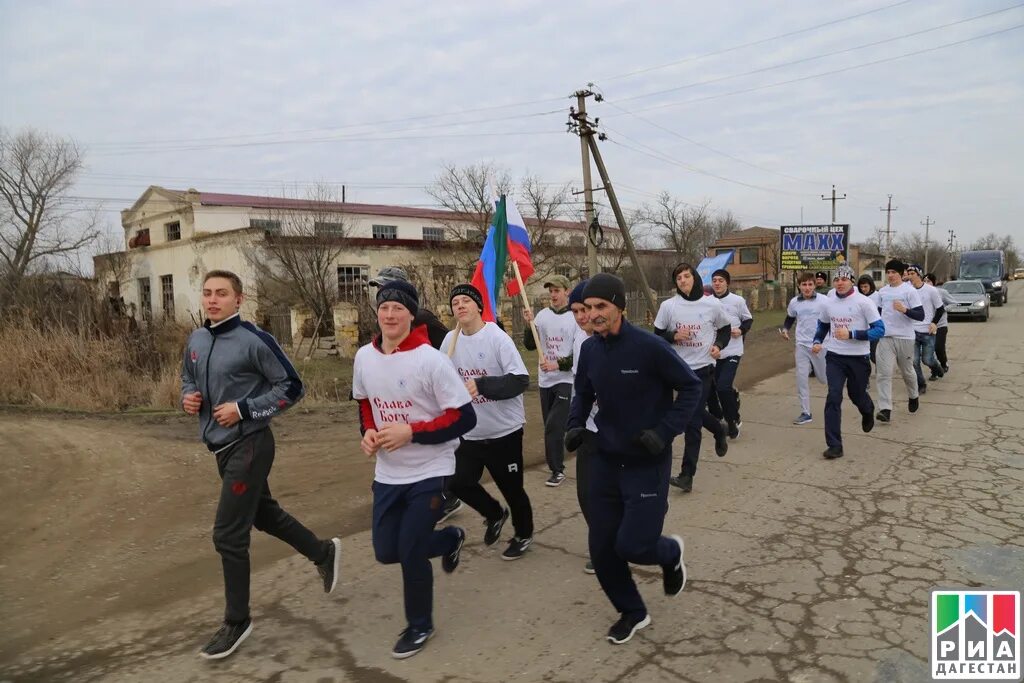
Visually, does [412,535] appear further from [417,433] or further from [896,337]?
[896,337]

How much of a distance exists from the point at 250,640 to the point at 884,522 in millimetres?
4263

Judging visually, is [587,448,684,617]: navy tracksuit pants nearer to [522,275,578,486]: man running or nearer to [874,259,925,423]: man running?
[522,275,578,486]: man running

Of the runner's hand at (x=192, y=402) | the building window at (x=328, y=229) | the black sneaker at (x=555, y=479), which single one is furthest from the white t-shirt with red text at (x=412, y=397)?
the building window at (x=328, y=229)

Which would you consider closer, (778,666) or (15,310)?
(778,666)

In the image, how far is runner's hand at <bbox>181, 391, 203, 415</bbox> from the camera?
3592mm

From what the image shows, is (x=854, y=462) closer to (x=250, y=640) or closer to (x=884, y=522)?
(x=884, y=522)

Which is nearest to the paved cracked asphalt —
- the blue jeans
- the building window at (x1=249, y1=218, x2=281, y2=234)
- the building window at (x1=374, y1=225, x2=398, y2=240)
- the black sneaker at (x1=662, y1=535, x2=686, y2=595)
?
the black sneaker at (x1=662, y1=535, x2=686, y2=595)

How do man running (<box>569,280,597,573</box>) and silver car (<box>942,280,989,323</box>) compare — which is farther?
silver car (<box>942,280,989,323</box>)

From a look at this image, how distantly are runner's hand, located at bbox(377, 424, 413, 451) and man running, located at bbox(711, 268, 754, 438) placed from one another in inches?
187

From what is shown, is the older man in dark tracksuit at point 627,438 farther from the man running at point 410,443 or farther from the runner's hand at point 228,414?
the runner's hand at point 228,414

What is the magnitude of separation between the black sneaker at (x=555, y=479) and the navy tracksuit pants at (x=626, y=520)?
2.74 m

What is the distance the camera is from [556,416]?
19.2 feet

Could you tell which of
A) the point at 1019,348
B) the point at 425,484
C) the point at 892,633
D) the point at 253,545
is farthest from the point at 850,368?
the point at 1019,348

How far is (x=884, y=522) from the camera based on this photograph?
501 centimetres
